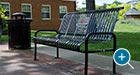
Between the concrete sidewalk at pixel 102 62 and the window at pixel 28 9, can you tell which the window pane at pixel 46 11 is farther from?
the concrete sidewalk at pixel 102 62

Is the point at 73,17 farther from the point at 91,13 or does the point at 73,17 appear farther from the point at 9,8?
the point at 9,8

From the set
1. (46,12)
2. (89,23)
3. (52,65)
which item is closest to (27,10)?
(46,12)

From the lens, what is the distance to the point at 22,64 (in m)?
9.83

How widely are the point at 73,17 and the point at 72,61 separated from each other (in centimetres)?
130

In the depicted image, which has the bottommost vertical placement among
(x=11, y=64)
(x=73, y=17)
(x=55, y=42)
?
(x=11, y=64)

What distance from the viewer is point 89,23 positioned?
30.3 ft

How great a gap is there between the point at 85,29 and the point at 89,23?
0.26 metres

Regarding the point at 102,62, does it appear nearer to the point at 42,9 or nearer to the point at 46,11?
the point at 42,9

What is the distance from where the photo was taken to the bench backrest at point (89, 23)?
8602mm

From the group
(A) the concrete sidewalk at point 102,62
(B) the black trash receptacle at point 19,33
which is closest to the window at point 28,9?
(B) the black trash receptacle at point 19,33

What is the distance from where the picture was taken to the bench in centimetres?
808

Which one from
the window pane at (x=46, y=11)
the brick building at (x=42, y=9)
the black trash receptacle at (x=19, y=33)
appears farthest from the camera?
the window pane at (x=46, y=11)

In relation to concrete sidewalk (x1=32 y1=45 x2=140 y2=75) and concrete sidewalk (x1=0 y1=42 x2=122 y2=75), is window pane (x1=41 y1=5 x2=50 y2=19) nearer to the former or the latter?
concrete sidewalk (x1=32 y1=45 x2=140 y2=75)

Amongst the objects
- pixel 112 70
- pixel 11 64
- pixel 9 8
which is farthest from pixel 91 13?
pixel 9 8
